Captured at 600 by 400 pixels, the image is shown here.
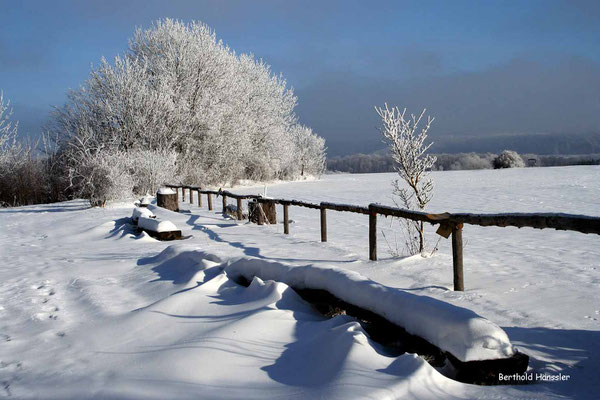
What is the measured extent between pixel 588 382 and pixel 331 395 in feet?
5.71

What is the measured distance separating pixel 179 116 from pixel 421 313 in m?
26.8

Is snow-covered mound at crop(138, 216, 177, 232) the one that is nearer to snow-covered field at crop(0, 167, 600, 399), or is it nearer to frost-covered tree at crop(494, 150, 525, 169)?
snow-covered field at crop(0, 167, 600, 399)

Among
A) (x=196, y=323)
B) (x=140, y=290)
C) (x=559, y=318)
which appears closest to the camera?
(x=196, y=323)

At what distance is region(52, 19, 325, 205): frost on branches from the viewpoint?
24.4m

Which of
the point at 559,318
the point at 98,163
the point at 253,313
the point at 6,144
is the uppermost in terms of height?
A: the point at 6,144

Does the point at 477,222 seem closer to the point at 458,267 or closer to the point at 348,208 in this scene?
the point at 458,267

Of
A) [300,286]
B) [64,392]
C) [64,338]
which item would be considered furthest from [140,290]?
[64,392]

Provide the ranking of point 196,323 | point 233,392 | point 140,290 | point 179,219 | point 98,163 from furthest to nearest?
1. point 98,163
2. point 179,219
3. point 140,290
4. point 196,323
5. point 233,392

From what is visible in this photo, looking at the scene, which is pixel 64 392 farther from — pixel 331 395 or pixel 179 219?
pixel 179 219

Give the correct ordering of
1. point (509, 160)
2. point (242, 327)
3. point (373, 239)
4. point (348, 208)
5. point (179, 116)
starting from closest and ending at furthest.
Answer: point (242, 327) < point (373, 239) < point (348, 208) < point (179, 116) < point (509, 160)

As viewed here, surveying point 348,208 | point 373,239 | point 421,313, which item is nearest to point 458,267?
point 373,239

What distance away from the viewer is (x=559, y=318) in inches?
166

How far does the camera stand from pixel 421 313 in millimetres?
3133

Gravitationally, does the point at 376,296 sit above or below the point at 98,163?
below
